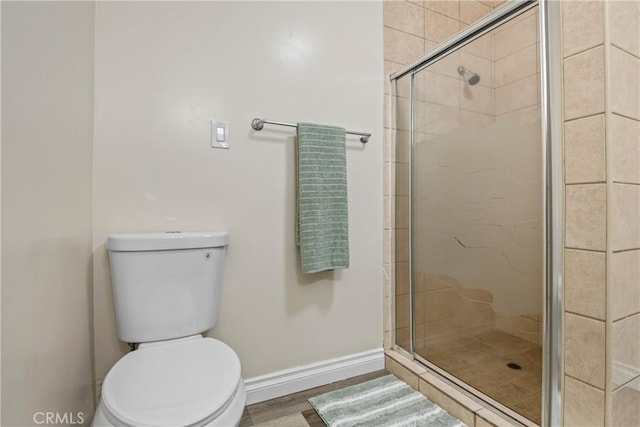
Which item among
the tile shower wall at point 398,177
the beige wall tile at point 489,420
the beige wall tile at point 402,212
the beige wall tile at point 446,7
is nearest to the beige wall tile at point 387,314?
the tile shower wall at point 398,177

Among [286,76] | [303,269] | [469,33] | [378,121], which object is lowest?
[303,269]

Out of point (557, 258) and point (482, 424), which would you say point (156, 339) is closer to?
point (482, 424)

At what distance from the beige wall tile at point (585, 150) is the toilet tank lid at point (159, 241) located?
46.7 inches

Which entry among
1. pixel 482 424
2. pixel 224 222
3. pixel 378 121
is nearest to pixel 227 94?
pixel 224 222

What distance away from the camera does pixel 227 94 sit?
1.29 meters

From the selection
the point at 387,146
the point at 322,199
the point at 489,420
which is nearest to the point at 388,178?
the point at 387,146

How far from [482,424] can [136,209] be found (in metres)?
1.49

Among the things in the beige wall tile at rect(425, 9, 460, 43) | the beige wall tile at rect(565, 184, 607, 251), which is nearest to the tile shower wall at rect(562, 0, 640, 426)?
the beige wall tile at rect(565, 184, 607, 251)

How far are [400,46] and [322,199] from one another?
1.00 metres

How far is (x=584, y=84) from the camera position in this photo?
914 mm

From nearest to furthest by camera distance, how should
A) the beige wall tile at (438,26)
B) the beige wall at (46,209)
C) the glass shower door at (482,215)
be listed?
the beige wall at (46,209) < the glass shower door at (482,215) < the beige wall tile at (438,26)

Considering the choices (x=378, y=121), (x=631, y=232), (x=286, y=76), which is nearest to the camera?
(x=631, y=232)

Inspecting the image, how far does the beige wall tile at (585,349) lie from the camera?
2.86 feet

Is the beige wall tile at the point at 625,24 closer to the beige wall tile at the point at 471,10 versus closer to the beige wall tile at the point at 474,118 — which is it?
the beige wall tile at the point at 474,118
